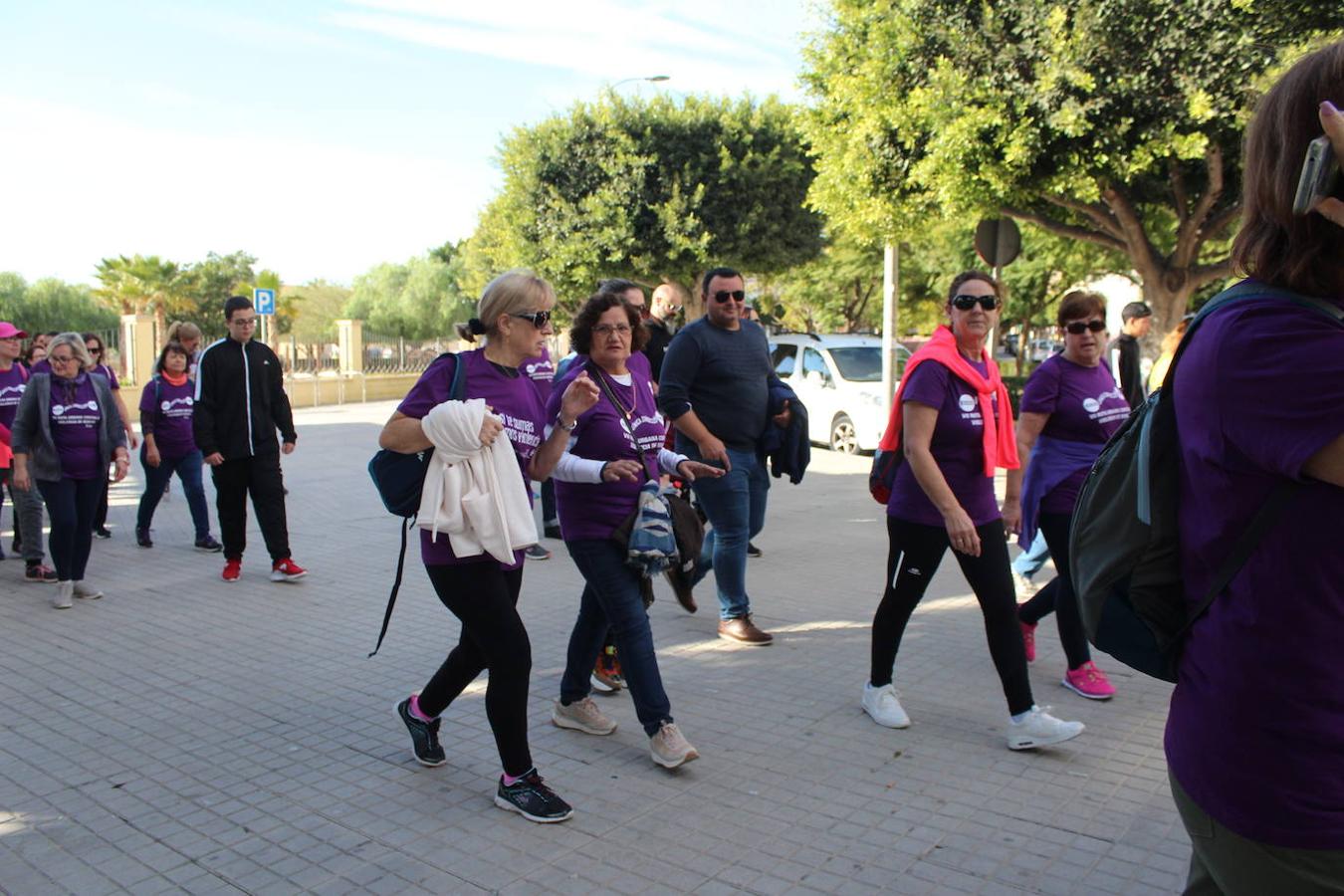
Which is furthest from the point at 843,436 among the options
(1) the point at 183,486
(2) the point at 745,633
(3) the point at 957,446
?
(3) the point at 957,446

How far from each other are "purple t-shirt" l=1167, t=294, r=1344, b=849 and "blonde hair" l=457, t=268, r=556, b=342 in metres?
2.57

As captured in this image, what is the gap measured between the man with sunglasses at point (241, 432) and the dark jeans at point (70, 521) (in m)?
0.82

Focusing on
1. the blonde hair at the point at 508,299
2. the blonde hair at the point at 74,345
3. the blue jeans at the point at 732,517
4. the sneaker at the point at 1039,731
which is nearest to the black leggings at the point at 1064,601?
the sneaker at the point at 1039,731

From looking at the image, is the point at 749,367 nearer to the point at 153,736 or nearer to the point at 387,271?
the point at 153,736

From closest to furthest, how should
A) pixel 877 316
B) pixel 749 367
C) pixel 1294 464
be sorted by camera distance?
1. pixel 1294 464
2. pixel 749 367
3. pixel 877 316

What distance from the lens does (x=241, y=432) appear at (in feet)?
25.4

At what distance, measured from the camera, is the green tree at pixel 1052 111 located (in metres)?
10.6

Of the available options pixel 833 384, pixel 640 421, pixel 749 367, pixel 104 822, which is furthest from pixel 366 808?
pixel 833 384

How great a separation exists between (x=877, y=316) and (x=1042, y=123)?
35.5 m

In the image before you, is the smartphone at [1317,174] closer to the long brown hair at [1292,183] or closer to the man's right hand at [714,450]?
the long brown hair at [1292,183]

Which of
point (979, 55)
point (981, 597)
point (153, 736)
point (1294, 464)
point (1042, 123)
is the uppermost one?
point (979, 55)

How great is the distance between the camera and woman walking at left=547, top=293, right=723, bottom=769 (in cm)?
423

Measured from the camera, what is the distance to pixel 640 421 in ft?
14.9

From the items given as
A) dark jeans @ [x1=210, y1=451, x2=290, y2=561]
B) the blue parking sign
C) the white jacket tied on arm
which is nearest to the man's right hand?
the white jacket tied on arm
